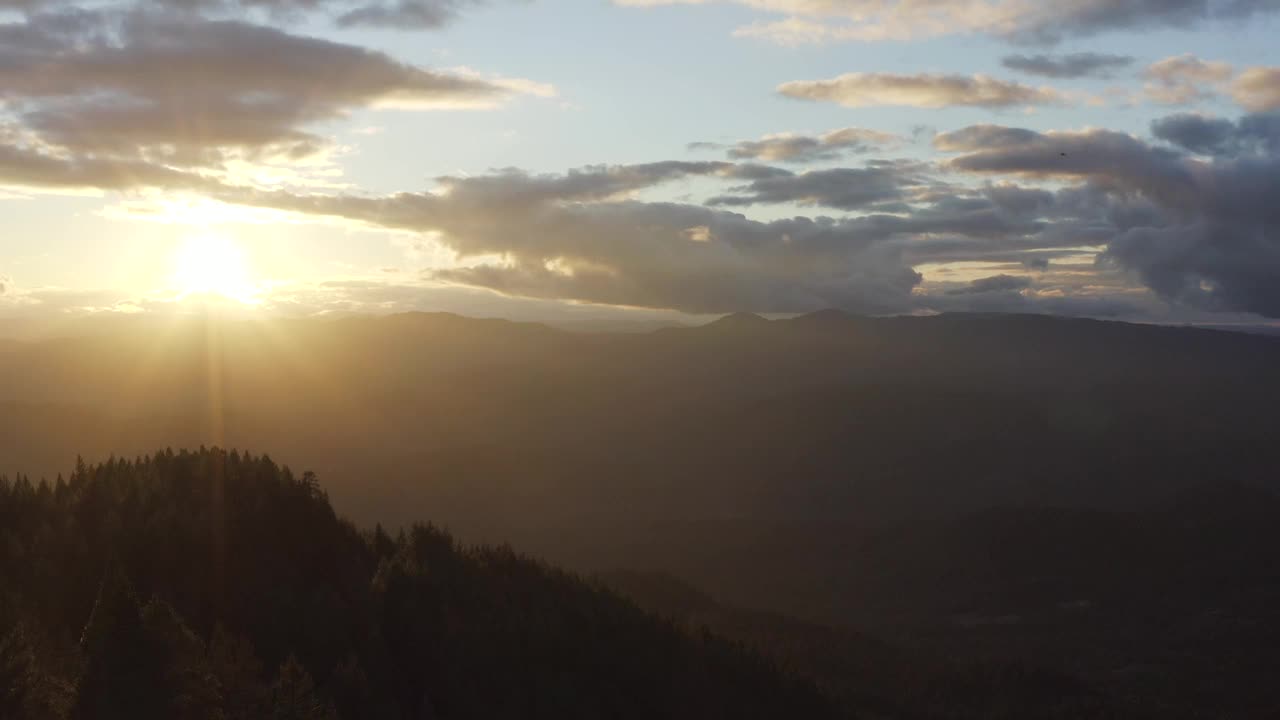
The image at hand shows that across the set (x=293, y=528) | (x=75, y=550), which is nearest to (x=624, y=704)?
(x=293, y=528)

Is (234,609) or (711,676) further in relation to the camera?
(711,676)

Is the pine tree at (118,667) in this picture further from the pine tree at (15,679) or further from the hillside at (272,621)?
the pine tree at (15,679)

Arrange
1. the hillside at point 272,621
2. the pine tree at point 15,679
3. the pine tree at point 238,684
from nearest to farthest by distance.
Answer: the pine tree at point 15,679, the hillside at point 272,621, the pine tree at point 238,684

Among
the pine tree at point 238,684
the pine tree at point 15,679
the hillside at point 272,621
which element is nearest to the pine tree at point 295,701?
the hillside at point 272,621

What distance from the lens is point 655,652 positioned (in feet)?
243

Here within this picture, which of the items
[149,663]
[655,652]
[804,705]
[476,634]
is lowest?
[804,705]

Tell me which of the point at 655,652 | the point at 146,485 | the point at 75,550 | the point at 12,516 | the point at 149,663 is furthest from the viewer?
the point at 655,652

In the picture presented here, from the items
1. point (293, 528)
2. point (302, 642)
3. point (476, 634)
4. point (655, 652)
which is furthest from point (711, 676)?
point (302, 642)

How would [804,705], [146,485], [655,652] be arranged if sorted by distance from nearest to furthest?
[146,485]
[655,652]
[804,705]

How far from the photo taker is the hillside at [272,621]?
99.3 ft

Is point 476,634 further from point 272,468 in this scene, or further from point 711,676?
point 711,676

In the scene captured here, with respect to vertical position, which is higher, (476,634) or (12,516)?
(12,516)

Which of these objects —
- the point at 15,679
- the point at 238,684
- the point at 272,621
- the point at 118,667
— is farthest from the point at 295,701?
the point at 272,621

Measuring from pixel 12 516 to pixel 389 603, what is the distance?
54.1 feet
